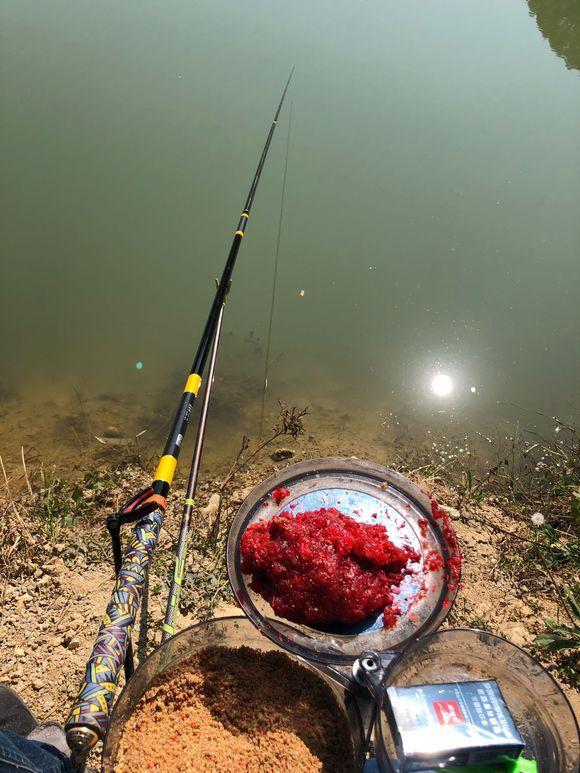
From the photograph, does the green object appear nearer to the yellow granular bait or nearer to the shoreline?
the yellow granular bait

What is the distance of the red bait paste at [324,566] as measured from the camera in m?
1.71

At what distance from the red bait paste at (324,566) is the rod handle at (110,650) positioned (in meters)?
0.35

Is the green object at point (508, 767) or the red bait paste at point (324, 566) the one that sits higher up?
the red bait paste at point (324, 566)

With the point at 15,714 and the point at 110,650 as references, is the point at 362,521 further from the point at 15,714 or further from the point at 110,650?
the point at 15,714

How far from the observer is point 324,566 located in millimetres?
1742

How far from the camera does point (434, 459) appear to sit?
3506 millimetres

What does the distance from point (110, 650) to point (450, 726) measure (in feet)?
3.11

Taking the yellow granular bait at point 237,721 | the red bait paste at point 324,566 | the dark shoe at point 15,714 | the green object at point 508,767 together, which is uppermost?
the red bait paste at point 324,566

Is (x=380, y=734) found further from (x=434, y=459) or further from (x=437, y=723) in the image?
(x=434, y=459)

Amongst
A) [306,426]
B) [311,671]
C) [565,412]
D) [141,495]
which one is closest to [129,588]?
[141,495]

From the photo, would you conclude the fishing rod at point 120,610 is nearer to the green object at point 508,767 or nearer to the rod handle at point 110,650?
the rod handle at point 110,650

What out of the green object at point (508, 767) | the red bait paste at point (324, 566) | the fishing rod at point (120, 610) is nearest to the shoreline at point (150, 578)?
the fishing rod at point (120, 610)

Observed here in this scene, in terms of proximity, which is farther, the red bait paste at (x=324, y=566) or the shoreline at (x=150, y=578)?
the shoreline at (x=150, y=578)

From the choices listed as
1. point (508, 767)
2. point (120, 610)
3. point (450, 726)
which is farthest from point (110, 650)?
point (508, 767)
